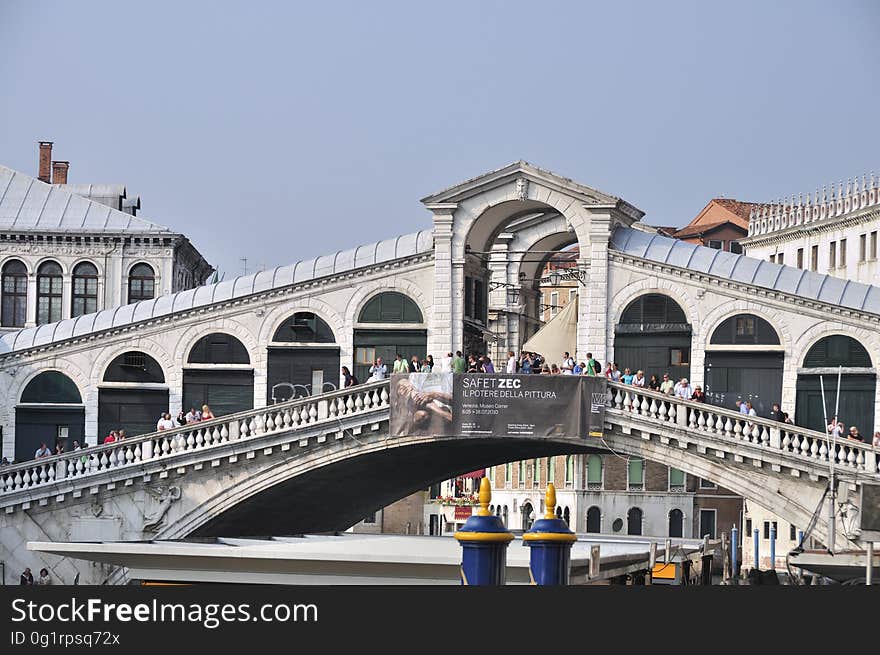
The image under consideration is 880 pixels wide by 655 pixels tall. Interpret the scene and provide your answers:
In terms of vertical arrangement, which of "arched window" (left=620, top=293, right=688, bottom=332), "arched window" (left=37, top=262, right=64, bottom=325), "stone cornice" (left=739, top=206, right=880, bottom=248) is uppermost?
"stone cornice" (left=739, top=206, right=880, bottom=248)

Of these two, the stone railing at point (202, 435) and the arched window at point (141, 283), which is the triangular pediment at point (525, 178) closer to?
the stone railing at point (202, 435)

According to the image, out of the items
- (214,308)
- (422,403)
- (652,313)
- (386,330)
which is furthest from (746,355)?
(214,308)

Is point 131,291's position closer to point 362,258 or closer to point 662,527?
point 362,258

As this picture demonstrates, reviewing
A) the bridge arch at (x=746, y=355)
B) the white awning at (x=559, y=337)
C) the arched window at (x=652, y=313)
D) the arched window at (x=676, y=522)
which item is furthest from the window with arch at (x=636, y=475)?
the bridge arch at (x=746, y=355)

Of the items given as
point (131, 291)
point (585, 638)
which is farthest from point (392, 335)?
point (585, 638)

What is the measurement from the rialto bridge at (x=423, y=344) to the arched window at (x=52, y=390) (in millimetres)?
38

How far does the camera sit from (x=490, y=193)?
52.5 metres

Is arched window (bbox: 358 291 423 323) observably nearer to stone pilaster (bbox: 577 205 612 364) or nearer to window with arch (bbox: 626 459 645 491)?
stone pilaster (bbox: 577 205 612 364)

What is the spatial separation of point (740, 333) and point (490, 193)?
7.18 meters

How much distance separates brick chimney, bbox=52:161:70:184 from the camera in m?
76.2

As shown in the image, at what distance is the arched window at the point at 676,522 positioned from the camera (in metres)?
96.9

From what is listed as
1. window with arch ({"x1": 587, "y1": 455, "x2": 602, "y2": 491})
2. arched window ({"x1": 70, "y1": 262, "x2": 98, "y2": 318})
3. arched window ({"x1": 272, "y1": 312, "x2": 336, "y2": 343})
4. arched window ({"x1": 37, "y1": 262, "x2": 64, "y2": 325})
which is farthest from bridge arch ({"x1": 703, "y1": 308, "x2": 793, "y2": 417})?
window with arch ({"x1": 587, "y1": 455, "x2": 602, "y2": 491})

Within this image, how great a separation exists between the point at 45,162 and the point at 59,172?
25.6 inches

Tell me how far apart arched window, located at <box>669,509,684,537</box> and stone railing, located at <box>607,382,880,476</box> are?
4760cm
